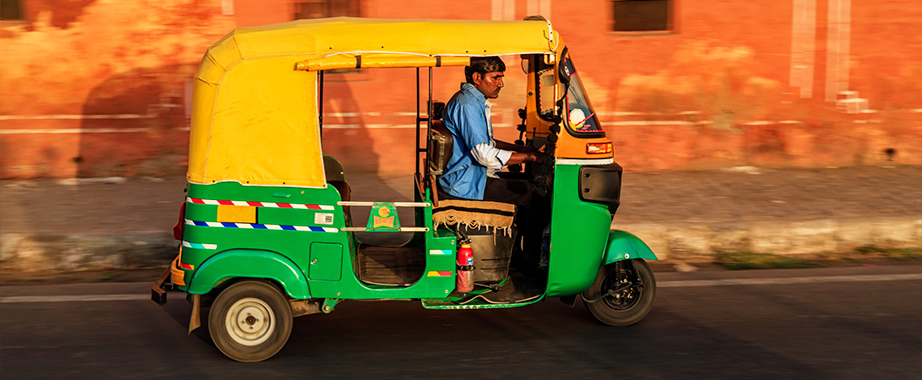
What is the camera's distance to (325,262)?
4.66m

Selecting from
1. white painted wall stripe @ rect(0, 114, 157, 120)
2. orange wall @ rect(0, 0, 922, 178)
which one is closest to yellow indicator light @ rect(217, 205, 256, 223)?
orange wall @ rect(0, 0, 922, 178)

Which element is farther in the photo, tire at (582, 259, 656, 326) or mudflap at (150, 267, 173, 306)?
tire at (582, 259, 656, 326)

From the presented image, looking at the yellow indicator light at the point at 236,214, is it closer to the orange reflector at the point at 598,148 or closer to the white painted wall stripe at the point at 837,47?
the orange reflector at the point at 598,148

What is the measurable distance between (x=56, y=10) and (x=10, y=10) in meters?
0.62

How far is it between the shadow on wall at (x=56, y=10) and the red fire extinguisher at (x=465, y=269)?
22.3ft

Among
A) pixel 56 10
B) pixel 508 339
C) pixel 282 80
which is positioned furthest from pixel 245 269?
pixel 56 10

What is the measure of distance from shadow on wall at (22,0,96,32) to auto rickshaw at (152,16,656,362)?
5.75m

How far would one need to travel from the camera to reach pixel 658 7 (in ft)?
34.3

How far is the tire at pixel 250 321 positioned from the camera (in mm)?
4652

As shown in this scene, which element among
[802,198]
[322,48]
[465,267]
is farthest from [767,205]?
[322,48]

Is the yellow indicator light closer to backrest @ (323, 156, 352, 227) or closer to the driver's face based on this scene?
backrest @ (323, 156, 352, 227)

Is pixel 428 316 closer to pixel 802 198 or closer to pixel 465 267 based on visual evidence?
pixel 465 267

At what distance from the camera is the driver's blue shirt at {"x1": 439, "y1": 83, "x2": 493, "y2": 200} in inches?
199

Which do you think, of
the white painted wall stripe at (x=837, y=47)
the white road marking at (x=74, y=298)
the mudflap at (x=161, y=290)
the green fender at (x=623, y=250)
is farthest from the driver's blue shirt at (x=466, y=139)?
the white painted wall stripe at (x=837, y=47)
